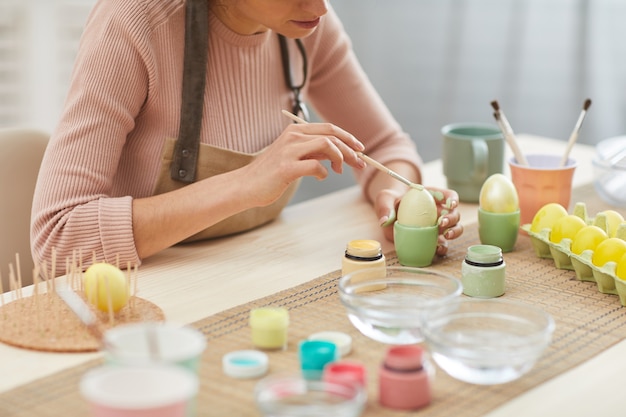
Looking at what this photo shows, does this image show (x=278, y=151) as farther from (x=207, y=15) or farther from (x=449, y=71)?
(x=449, y=71)

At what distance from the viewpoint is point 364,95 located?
1978 millimetres

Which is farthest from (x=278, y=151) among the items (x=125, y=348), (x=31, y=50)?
(x=31, y=50)

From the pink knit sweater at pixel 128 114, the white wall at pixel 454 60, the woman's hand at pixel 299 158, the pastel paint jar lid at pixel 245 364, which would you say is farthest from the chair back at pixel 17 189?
the white wall at pixel 454 60

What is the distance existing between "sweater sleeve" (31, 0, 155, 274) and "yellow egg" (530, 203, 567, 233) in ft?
2.22

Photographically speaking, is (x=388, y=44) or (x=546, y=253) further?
(x=388, y=44)

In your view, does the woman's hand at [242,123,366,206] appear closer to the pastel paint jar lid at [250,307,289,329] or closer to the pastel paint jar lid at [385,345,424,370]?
the pastel paint jar lid at [250,307,289,329]

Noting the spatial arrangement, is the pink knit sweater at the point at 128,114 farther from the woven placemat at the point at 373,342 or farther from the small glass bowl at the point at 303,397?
the small glass bowl at the point at 303,397

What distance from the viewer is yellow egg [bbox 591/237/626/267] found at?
4.42ft

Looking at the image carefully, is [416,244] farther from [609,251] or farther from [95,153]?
[95,153]

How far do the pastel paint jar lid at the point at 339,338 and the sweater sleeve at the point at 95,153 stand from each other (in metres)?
0.44

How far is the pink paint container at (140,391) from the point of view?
0.82 metres

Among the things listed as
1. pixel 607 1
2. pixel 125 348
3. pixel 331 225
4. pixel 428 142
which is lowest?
pixel 428 142

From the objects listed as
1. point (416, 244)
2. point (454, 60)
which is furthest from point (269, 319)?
point (454, 60)

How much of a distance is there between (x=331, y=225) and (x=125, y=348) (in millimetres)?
847
